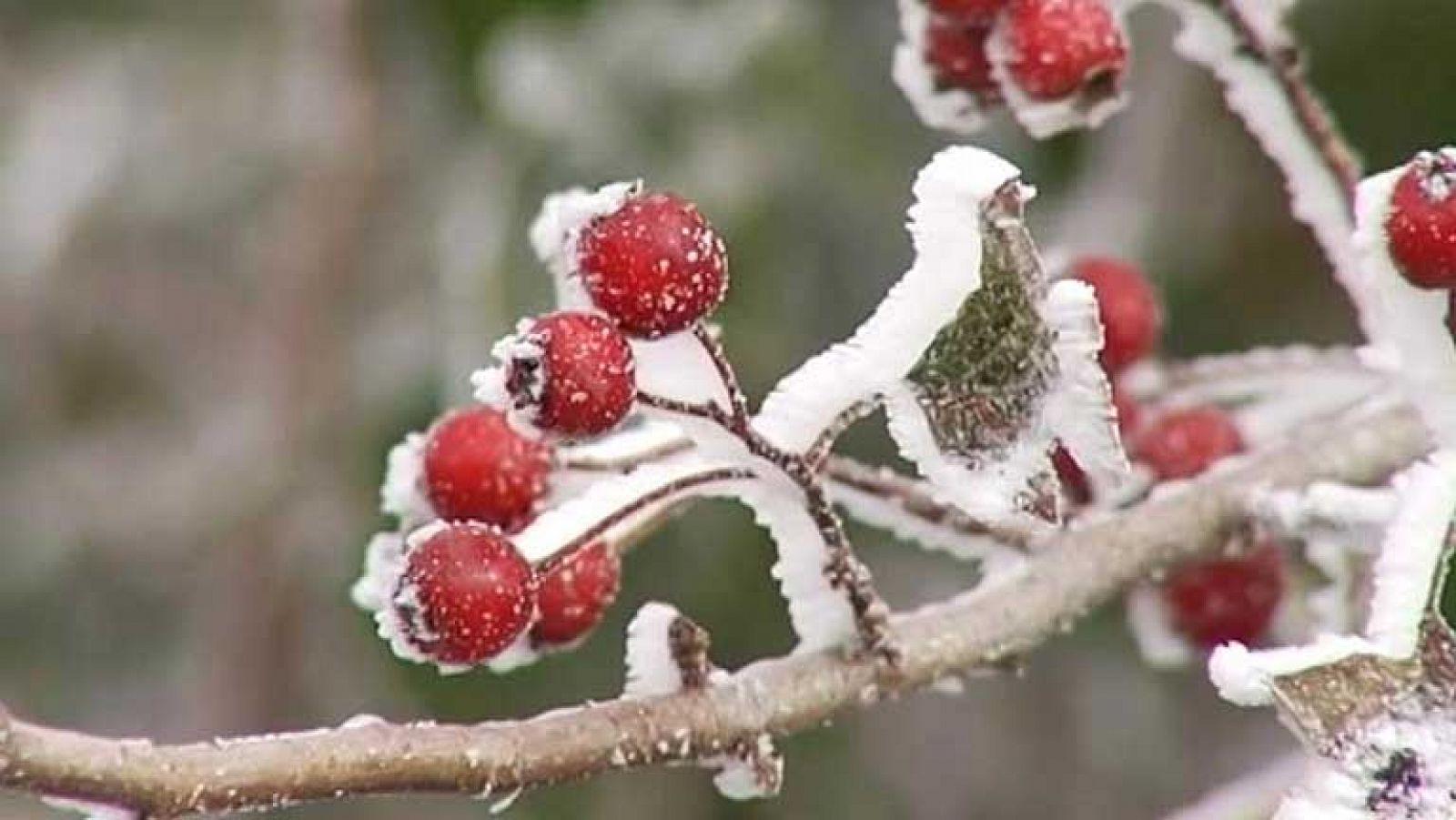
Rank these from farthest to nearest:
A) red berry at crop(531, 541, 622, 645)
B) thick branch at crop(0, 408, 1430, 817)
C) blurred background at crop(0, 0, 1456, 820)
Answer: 1. blurred background at crop(0, 0, 1456, 820)
2. red berry at crop(531, 541, 622, 645)
3. thick branch at crop(0, 408, 1430, 817)

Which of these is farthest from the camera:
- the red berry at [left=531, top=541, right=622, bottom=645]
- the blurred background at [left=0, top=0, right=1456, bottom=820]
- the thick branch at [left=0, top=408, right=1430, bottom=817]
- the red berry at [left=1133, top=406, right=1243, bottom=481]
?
the blurred background at [left=0, top=0, right=1456, bottom=820]

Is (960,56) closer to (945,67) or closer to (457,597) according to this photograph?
(945,67)

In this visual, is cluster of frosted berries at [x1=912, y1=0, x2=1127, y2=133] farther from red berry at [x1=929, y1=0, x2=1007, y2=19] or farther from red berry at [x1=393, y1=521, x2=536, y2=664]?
red berry at [x1=393, y1=521, x2=536, y2=664]

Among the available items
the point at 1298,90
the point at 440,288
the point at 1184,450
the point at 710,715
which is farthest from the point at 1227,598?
the point at 440,288

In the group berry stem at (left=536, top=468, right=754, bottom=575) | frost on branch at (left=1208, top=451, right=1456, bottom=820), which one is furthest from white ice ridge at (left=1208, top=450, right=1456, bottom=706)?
berry stem at (left=536, top=468, right=754, bottom=575)

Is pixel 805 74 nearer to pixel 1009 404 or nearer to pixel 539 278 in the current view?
pixel 539 278

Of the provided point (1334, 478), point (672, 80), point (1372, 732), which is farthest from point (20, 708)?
point (1372, 732)
